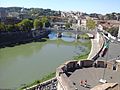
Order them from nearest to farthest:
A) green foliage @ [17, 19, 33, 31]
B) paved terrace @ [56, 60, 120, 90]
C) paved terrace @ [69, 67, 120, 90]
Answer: paved terrace @ [56, 60, 120, 90] < paved terrace @ [69, 67, 120, 90] < green foliage @ [17, 19, 33, 31]

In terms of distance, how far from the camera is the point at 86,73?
6.55m

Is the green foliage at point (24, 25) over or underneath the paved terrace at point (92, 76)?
underneath

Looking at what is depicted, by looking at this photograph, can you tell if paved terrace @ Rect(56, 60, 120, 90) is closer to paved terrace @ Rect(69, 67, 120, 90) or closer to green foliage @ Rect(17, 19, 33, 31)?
paved terrace @ Rect(69, 67, 120, 90)

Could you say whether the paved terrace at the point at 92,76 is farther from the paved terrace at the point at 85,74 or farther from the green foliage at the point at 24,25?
the green foliage at the point at 24,25

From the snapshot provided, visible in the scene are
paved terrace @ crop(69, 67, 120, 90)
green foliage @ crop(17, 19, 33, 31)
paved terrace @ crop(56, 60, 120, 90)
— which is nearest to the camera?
paved terrace @ crop(56, 60, 120, 90)

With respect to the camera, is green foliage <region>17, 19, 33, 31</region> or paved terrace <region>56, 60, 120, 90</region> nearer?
paved terrace <region>56, 60, 120, 90</region>

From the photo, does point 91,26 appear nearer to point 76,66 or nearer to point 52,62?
point 52,62

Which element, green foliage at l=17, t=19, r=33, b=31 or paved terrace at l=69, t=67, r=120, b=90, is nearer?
paved terrace at l=69, t=67, r=120, b=90

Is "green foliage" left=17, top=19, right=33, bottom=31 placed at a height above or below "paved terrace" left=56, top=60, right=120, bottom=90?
below

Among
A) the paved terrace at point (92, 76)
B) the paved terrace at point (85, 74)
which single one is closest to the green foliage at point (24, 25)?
the paved terrace at point (85, 74)

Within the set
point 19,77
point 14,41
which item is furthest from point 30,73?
point 14,41

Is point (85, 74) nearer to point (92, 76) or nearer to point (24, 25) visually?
point (92, 76)

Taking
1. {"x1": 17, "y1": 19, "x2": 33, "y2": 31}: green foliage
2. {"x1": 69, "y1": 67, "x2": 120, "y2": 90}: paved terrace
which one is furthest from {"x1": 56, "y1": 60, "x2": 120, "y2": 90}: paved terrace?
{"x1": 17, "y1": 19, "x2": 33, "y2": 31}: green foliage

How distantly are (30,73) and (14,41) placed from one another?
Answer: 12.6 meters
